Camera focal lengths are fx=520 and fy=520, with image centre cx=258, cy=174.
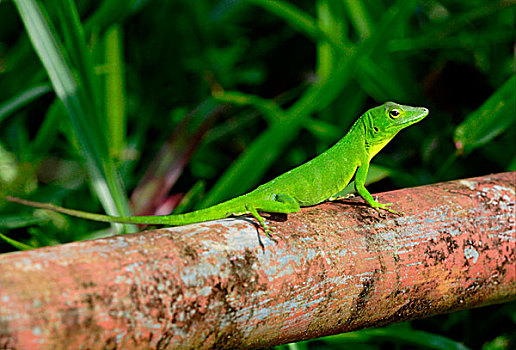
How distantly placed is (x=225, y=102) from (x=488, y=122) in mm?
1485

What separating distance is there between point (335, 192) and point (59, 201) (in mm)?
1697

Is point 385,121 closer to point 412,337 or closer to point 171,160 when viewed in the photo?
point 412,337

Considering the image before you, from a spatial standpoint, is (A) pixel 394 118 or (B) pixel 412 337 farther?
(B) pixel 412 337

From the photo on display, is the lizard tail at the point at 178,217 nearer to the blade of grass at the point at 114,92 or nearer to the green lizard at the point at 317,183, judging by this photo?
the green lizard at the point at 317,183

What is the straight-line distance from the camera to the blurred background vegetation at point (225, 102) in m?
2.32

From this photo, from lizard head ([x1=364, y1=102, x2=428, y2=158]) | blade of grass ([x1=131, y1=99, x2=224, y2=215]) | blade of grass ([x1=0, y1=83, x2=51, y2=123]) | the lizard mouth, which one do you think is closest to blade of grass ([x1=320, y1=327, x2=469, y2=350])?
lizard head ([x1=364, y1=102, x2=428, y2=158])

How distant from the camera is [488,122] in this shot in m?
2.34

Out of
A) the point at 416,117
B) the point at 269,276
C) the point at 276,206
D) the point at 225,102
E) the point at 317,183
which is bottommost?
the point at 269,276

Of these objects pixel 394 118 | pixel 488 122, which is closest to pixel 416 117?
pixel 394 118

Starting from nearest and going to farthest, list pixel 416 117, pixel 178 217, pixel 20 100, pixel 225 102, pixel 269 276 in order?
1. pixel 269 276
2. pixel 178 217
3. pixel 416 117
4. pixel 20 100
5. pixel 225 102

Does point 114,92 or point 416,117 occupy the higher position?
point 114,92

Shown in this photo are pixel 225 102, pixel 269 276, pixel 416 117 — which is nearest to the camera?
pixel 269 276

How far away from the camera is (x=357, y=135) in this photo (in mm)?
2188

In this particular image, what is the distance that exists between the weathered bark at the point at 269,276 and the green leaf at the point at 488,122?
601 millimetres
